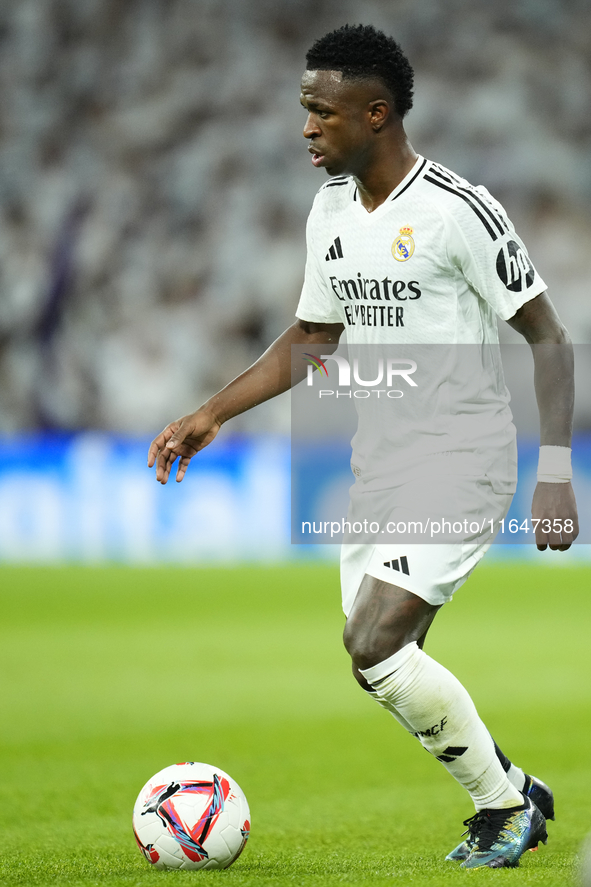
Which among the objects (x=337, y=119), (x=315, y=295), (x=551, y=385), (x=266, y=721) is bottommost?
(x=266, y=721)

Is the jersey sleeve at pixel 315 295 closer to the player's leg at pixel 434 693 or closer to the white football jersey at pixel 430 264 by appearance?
the white football jersey at pixel 430 264

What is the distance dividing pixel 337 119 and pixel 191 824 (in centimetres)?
197

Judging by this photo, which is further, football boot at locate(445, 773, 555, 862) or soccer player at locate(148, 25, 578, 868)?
football boot at locate(445, 773, 555, 862)

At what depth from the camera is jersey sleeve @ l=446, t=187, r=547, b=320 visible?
3.26 metres

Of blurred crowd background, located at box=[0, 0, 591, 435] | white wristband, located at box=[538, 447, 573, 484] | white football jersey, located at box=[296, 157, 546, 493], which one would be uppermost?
blurred crowd background, located at box=[0, 0, 591, 435]

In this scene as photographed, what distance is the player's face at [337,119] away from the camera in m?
3.39

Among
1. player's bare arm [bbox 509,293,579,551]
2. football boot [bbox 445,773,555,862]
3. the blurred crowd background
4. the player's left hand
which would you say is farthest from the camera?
the blurred crowd background

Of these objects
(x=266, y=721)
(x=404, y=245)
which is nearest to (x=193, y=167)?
(x=266, y=721)

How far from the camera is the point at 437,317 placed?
3.38m

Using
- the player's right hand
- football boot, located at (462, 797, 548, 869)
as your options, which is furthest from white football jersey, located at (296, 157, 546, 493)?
football boot, located at (462, 797, 548, 869)

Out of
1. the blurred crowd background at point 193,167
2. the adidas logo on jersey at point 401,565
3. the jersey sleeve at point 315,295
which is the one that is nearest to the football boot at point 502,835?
the adidas logo on jersey at point 401,565

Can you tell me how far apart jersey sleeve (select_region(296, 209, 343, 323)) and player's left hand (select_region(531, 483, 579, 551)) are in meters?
0.93

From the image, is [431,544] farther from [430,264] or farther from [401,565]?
[430,264]

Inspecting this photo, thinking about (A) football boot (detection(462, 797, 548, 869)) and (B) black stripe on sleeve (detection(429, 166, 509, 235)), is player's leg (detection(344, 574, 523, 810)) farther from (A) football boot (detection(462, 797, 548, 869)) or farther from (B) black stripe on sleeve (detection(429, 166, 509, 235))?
(B) black stripe on sleeve (detection(429, 166, 509, 235))
